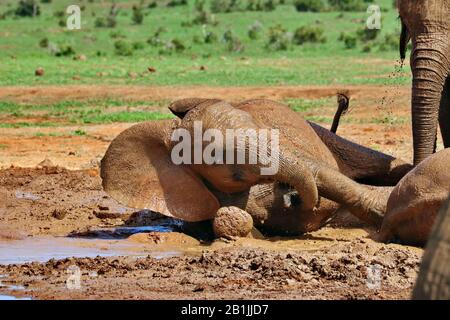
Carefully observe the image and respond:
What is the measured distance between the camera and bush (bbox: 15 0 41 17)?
132ft

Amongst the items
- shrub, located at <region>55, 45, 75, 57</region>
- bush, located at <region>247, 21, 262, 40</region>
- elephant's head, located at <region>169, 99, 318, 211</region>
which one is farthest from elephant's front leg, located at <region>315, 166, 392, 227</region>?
bush, located at <region>247, 21, 262, 40</region>

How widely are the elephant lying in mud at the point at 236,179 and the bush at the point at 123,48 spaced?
2104 cm

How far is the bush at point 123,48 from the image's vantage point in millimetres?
29078

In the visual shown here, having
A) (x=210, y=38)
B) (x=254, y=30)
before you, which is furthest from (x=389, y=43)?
(x=254, y=30)

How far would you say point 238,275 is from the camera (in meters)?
6.56

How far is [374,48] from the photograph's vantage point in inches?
1195

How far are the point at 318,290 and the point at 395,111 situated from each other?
11.0 metres

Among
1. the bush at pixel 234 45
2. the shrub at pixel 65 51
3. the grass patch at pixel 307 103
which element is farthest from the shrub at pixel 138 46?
the grass patch at pixel 307 103

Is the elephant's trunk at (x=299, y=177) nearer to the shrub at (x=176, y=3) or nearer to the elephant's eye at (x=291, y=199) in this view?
the elephant's eye at (x=291, y=199)

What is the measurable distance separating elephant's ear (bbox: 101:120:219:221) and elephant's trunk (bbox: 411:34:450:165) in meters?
1.57

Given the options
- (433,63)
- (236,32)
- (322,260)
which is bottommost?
(236,32)

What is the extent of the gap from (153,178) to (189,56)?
2086cm
